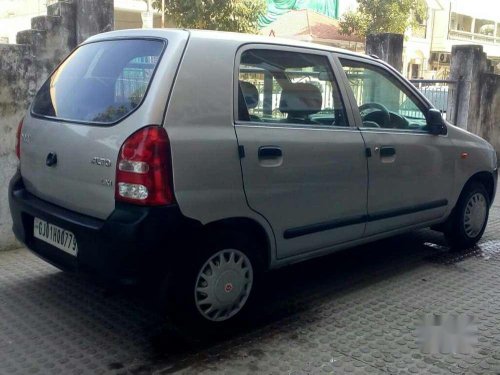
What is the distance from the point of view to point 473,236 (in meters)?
5.50

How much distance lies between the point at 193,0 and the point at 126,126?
22.4 m

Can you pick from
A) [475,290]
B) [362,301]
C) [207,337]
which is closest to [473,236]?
[475,290]

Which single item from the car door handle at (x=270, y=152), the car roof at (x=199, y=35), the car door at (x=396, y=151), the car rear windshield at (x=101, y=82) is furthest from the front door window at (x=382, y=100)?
the car rear windshield at (x=101, y=82)

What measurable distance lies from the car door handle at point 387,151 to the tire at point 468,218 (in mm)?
1229

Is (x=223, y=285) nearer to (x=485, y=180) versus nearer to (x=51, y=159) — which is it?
(x=51, y=159)

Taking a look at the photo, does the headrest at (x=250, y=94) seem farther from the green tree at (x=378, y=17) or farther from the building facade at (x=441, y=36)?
the building facade at (x=441, y=36)

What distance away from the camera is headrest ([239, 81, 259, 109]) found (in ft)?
11.7

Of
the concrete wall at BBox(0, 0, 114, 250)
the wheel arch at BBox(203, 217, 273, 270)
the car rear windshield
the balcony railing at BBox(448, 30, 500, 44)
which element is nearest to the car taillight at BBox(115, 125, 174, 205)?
the car rear windshield

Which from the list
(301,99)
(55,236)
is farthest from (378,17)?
(55,236)

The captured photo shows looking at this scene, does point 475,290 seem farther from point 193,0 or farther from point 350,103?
point 193,0

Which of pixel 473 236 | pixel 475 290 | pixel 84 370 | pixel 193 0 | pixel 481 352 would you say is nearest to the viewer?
pixel 84 370

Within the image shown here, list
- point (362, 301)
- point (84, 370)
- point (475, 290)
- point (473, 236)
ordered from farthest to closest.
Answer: point (473, 236) → point (475, 290) → point (362, 301) → point (84, 370)

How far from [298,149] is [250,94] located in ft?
1.55

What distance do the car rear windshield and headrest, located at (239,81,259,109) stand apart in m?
0.55
